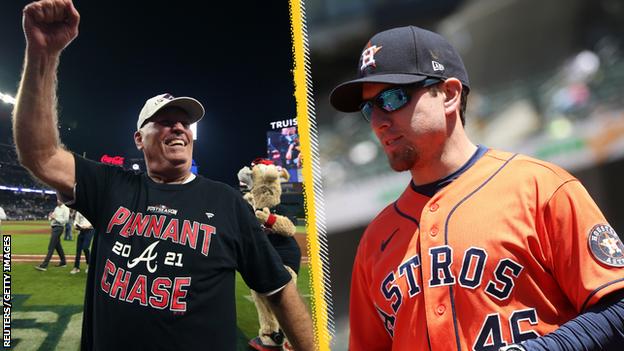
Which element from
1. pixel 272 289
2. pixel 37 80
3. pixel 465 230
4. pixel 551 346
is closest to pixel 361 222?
pixel 272 289

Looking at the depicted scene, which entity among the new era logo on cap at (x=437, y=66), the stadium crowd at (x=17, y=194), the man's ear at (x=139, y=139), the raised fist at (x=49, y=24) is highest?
the raised fist at (x=49, y=24)

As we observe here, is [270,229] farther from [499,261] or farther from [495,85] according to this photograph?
[499,261]

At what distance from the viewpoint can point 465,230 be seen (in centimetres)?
79

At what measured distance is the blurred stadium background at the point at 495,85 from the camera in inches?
64.4

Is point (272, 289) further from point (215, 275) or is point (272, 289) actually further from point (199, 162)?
point (199, 162)

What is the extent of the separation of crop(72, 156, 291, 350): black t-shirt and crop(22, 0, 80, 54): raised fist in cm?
42

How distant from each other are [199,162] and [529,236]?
2582 cm

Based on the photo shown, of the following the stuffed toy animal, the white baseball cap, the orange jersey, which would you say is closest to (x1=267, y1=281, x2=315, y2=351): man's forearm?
the orange jersey

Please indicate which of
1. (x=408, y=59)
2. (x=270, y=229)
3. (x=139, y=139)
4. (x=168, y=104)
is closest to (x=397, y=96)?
(x=408, y=59)

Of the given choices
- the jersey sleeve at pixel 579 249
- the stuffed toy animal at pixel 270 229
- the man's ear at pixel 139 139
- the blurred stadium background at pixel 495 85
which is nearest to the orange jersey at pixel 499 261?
the jersey sleeve at pixel 579 249

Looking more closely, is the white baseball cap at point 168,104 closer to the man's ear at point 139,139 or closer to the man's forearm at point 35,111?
the man's ear at point 139,139

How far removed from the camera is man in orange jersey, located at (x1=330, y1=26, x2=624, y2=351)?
2.22ft

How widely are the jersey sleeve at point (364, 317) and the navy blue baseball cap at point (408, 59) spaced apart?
433mm

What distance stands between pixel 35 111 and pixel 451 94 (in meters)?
1.26
